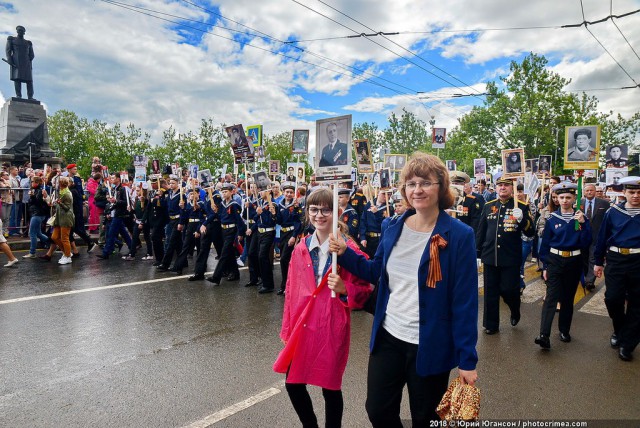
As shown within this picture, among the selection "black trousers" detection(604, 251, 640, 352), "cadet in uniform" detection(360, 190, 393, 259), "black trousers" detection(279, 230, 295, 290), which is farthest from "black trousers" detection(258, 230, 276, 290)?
"black trousers" detection(604, 251, 640, 352)

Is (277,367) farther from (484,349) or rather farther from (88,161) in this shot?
(88,161)

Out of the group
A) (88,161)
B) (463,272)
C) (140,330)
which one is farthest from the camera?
(88,161)

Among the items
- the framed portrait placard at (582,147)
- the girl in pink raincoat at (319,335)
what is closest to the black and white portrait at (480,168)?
the framed portrait placard at (582,147)

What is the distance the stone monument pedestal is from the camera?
17531mm

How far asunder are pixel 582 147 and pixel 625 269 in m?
2.54

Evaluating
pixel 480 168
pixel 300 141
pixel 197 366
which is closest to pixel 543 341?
pixel 197 366

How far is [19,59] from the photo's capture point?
18.5m

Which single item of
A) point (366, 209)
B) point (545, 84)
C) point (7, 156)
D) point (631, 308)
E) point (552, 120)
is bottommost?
point (631, 308)

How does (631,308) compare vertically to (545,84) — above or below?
below

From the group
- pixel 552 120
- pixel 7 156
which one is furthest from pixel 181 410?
pixel 552 120

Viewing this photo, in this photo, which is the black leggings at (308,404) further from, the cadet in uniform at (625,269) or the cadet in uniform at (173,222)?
the cadet in uniform at (173,222)

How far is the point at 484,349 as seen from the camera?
4.93m

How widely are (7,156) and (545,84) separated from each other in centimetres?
4450

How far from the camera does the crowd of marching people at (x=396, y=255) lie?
2213mm
